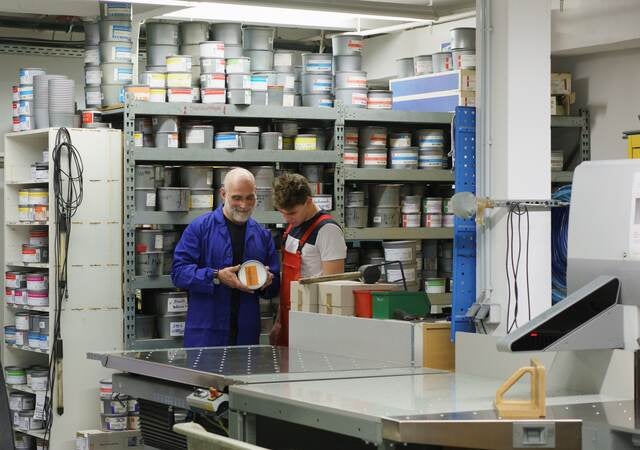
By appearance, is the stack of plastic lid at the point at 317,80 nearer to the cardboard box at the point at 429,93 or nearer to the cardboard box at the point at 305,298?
the cardboard box at the point at 429,93

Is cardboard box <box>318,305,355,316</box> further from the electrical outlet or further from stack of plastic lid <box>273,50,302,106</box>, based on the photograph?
stack of plastic lid <box>273,50,302,106</box>

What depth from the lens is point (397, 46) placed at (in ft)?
31.1

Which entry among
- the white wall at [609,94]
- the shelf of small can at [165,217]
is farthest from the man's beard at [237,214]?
the white wall at [609,94]

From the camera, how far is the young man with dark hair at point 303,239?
6.02 m

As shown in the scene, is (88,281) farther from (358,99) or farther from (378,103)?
(378,103)

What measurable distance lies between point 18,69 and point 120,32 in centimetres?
302

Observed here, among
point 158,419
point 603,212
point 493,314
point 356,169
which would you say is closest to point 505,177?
point 493,314

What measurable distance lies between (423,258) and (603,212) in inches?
173

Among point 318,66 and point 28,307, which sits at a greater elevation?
point 318,66

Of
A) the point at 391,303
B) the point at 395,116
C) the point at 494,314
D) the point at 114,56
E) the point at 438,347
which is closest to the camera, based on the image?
the point at 438,347

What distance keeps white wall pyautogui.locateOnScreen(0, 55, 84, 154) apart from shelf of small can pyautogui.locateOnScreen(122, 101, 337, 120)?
11.2ft

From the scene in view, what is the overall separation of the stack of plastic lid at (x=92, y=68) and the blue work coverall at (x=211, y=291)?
162cm

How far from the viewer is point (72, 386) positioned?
7.20 meters

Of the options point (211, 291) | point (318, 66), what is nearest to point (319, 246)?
point (211, 291)
